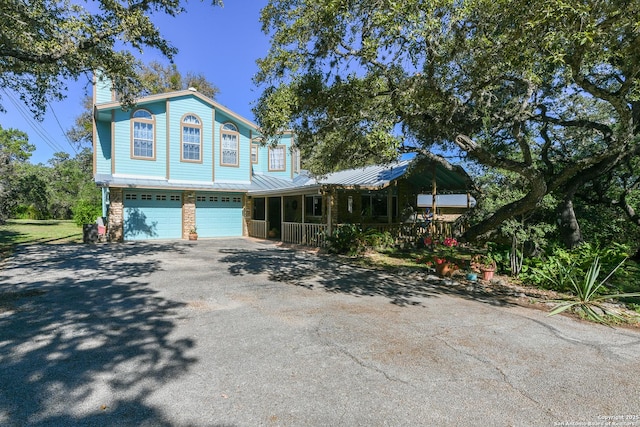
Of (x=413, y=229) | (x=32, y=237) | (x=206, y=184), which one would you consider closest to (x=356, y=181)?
(x=413, y=229)

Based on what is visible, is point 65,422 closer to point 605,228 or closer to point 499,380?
point 499,380

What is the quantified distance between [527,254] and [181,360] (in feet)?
27.8

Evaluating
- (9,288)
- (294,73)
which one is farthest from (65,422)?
(294,73)

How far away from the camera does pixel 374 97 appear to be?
774cm

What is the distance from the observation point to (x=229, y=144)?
61.5 ft

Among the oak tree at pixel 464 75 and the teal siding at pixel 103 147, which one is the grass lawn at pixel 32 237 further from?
the oak tree at pixel 464 75

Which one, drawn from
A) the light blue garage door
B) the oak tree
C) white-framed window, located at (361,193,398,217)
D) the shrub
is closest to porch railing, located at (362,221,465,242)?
white-framed window, located at (361,193,398,217)

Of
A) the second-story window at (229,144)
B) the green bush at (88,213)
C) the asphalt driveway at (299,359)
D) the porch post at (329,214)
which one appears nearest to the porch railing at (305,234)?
the porch post at (329,214)

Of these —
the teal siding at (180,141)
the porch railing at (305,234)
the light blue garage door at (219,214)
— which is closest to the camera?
the porch railing at (305,234)

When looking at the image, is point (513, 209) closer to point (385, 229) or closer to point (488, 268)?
point (488, 268)

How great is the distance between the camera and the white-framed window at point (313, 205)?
55.0ft

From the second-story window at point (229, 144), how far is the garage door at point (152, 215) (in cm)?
323

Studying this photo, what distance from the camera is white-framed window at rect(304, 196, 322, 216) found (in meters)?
16.8

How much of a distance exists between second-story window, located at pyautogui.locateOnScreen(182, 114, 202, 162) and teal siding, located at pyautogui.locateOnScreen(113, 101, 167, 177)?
927mm
